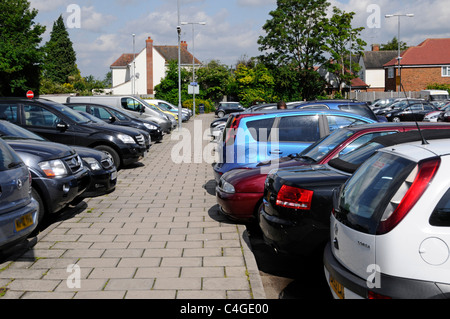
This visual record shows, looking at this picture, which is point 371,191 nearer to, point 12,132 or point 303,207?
point 303,207

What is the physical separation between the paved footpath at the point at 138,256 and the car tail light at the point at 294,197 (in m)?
0.82

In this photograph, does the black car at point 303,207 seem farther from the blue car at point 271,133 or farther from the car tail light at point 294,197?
the blue car at point 271,133

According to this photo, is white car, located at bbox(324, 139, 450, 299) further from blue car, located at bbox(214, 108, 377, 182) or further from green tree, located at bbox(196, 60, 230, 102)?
green tree, located at bbox(196, 60, 230, 102)

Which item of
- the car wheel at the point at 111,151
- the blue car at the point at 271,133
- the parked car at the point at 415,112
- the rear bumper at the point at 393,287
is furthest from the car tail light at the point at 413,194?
the parked car at the point at 415,112

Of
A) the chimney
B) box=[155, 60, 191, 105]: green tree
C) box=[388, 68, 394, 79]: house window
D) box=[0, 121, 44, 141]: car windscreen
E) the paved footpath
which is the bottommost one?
the paved footpath

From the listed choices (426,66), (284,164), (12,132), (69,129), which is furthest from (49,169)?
(426,66)

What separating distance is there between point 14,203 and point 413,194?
419 centimetres

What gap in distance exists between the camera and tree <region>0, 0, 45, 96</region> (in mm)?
45656

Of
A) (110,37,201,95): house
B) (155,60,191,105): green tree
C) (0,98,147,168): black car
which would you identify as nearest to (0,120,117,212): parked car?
(0,98,147,168): black car

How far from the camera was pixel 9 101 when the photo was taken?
1188 cm

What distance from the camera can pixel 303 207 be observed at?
5098mm

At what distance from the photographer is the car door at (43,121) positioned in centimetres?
1203

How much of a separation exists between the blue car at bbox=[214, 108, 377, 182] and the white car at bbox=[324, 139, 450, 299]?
533 centimetres
